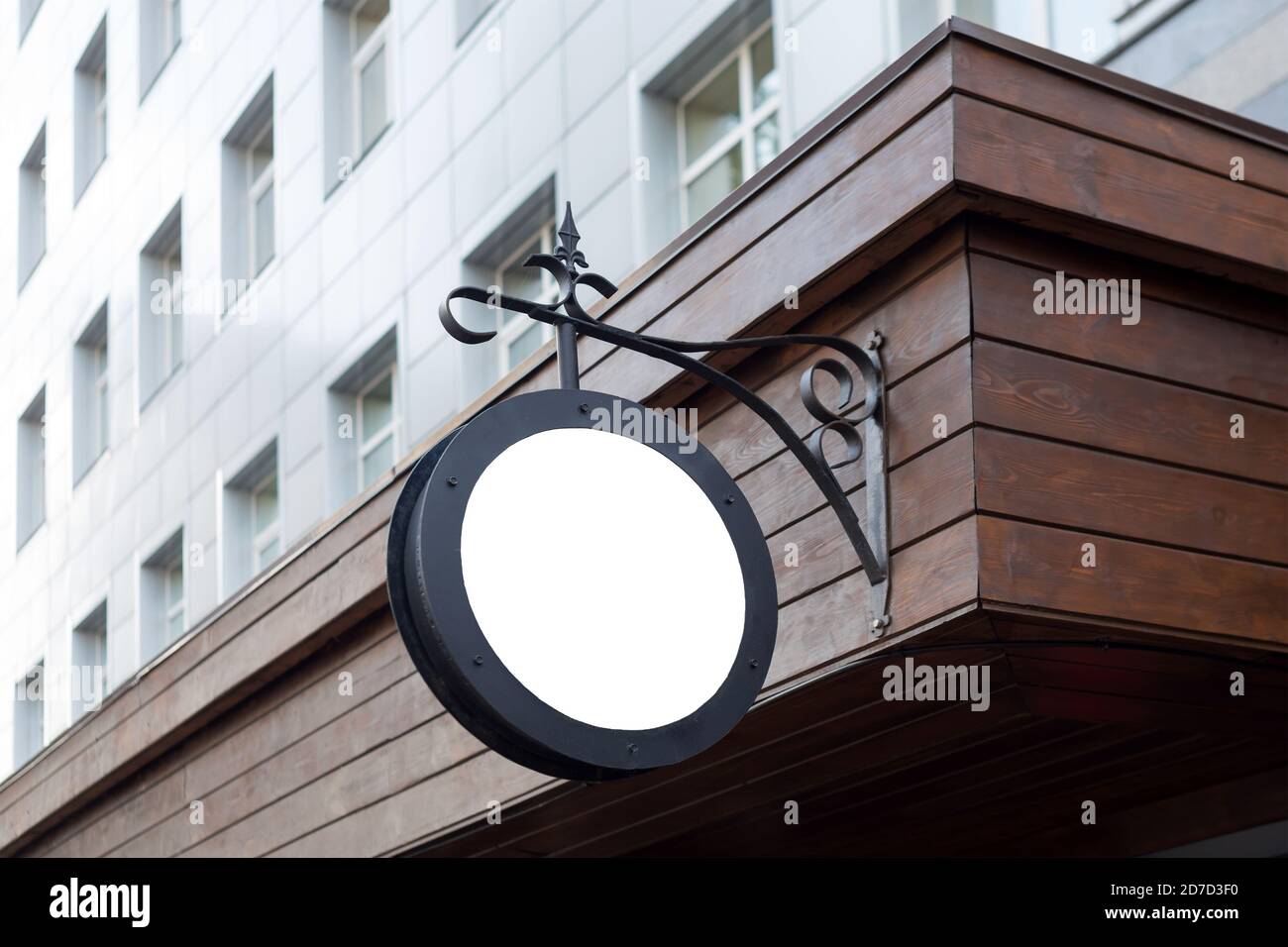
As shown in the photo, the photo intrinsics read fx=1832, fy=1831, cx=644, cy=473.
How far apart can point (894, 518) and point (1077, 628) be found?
0.59 m

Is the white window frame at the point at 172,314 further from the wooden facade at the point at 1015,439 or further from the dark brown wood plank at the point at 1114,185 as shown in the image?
the dark brown wood plank at the point at 1114,185

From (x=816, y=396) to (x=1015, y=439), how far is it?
0.72 metres

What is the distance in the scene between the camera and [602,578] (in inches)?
179

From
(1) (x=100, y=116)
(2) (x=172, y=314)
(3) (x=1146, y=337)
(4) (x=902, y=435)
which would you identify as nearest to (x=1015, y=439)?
(4) (x=902, y=435)

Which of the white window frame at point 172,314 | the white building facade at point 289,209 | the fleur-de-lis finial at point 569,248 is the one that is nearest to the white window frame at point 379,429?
the white building facade at point 289,209

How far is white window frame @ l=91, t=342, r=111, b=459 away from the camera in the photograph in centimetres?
1688

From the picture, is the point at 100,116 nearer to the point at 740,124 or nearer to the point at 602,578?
the point at 740,124

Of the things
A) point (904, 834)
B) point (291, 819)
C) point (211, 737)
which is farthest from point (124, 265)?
point (904, 834)

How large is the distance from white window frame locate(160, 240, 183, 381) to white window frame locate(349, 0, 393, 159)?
312 cm

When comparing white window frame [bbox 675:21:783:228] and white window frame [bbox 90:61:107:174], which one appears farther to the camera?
white window frame [bbox 90:61:107:174]

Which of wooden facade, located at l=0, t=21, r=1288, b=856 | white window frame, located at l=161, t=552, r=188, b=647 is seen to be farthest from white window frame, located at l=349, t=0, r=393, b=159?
wooden facade, located at l=0, t=21, r=1288, b=856

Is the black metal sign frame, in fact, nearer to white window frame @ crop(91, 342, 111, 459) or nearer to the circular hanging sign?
the circular hanging sign

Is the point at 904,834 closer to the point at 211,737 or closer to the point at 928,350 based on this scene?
the point at 928,350

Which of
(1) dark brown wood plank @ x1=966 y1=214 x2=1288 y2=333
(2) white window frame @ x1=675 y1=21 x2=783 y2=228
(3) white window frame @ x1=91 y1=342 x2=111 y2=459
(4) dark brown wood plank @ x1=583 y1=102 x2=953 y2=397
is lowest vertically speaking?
(1) dark brown wood plank @ x1=966 y1=214 x2=1288 y2=333
